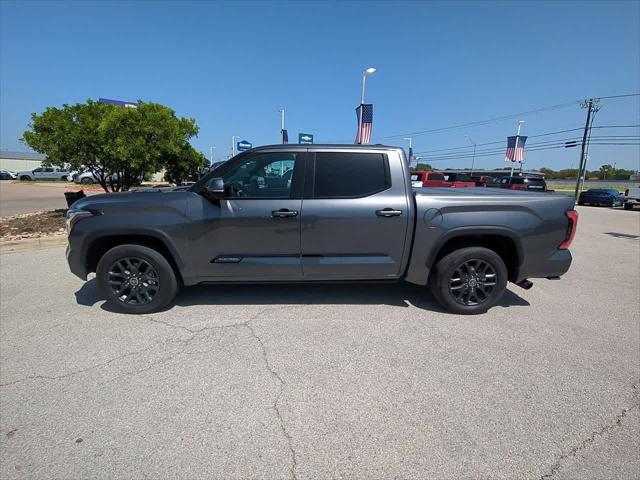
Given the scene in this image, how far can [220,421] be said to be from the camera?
88.4 inches

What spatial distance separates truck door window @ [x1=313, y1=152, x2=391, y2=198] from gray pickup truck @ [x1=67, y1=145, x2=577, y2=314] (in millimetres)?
12

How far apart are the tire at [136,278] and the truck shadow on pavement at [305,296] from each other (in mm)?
281

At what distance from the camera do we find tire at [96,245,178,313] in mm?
3670

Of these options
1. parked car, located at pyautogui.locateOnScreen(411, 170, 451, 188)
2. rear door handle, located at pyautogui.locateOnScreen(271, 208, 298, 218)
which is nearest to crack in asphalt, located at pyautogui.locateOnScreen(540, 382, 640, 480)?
rear door handle, located at pyautogui.locateOnScreen(271, 208, 298, 218)

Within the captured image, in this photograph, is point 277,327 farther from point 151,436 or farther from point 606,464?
point 606,464

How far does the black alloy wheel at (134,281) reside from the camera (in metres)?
3.74

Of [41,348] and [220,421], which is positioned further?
[41,348]

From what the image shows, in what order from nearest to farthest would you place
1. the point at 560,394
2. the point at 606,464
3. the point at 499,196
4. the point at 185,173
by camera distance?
the point at 606,464, the point at 560,394, the point at 499,196, the point at 185,173

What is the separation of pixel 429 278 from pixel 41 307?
4860 mm

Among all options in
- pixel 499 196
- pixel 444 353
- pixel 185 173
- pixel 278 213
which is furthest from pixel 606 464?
pixel 185 173

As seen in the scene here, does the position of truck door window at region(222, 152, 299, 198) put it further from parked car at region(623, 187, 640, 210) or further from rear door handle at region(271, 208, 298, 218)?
parked car at region(623, 187, 640, 210)

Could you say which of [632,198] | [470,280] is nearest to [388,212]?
[470,280]

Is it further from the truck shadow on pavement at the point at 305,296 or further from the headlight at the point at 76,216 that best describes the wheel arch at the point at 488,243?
the headlight at the point at 76,216

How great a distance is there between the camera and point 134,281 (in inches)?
149
